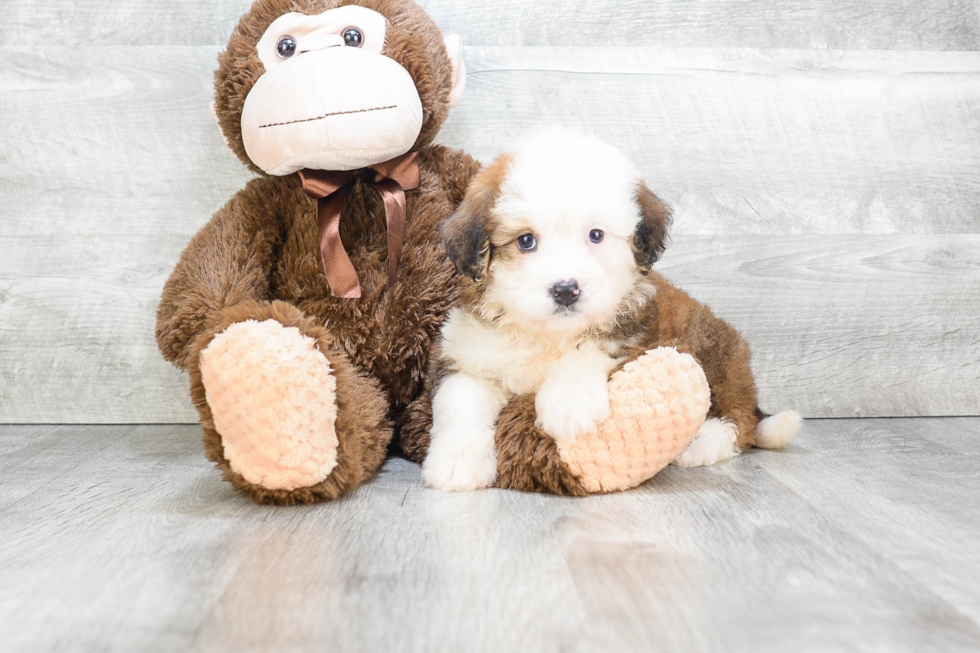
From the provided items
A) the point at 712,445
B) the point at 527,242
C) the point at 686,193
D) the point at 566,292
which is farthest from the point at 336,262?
the point at 686,193

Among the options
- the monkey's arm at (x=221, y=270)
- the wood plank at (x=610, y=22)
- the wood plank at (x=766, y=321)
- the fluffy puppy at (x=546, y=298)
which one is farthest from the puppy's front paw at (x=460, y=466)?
the wood plank at (x=610, y=22)

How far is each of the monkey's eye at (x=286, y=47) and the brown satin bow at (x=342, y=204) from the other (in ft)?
0.81

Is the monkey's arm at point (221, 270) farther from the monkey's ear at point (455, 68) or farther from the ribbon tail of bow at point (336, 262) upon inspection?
the monkey's ear at point (455, 68)

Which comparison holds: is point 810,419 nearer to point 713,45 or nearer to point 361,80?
point 713,45

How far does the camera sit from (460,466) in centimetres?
153

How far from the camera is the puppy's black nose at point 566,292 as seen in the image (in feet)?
4.65

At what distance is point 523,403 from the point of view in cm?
158

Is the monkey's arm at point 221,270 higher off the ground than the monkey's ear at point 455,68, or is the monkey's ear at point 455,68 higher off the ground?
the monkey's ear at point 455,68

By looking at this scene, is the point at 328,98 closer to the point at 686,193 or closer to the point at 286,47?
the point at 286,47

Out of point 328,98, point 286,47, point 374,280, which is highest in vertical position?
point 286,47

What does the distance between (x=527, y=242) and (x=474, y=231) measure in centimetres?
10

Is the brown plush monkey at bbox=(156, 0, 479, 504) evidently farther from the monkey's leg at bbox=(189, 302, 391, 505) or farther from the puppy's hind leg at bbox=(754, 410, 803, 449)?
the puppy's hind leg at bbox=(754, 410, 803, 449)

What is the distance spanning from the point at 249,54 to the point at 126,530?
102 cm

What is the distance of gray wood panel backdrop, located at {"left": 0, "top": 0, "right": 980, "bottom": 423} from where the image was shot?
2.20 m
